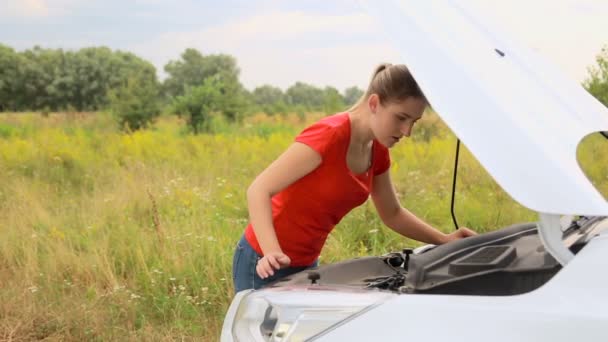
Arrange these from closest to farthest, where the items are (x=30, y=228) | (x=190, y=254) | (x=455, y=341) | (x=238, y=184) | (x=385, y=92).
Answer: (x=455, y=341)
(x=385, y=92)
(x=190, y=254)
(x=30, y=228)
(x=238, y=184)

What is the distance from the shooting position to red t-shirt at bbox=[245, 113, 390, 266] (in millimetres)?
2350

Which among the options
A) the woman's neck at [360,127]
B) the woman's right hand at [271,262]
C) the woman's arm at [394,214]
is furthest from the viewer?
the woman's arm at [394,214]

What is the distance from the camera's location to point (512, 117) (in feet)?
4.67

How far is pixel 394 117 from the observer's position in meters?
2.28

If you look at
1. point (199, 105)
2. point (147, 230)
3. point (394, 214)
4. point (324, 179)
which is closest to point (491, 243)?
point (324, 179)

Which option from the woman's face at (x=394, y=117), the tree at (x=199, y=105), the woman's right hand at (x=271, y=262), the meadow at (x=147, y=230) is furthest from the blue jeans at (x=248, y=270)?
the tree at (x=199, y=105)

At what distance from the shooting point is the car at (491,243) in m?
1.33

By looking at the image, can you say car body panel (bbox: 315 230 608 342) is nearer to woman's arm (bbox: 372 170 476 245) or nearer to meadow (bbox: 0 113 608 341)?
meadow (bbox: 0 113 608 341)

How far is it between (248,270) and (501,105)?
1415 mm

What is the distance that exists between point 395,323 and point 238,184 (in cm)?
618

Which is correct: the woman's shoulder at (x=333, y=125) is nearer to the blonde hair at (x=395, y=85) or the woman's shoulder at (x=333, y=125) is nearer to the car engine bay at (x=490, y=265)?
the blonde hair at (x=395, y=85)

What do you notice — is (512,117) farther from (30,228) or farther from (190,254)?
(30,228)

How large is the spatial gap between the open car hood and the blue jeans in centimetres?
114

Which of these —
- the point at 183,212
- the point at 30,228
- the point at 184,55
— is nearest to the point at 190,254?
the point at 183,212
